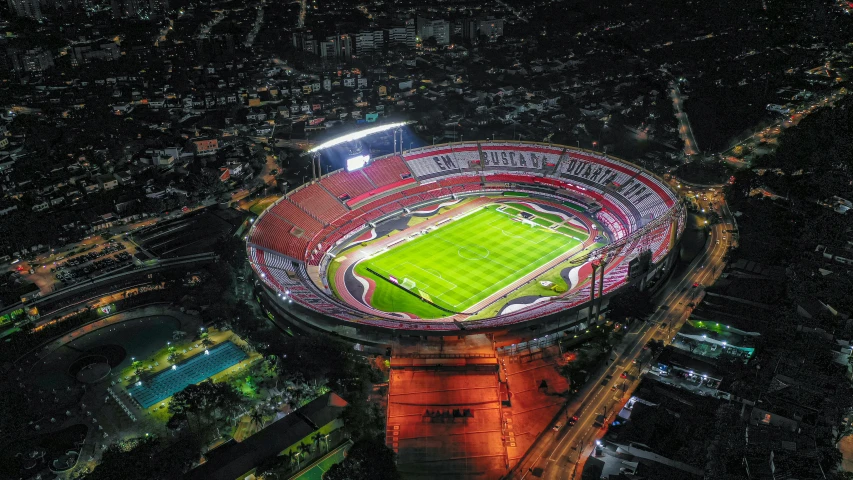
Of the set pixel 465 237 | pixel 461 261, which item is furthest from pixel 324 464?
pixel 465 237

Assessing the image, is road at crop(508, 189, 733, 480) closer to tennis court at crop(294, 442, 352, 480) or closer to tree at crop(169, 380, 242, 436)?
tennis court at crop(294, 442, 352, 480)

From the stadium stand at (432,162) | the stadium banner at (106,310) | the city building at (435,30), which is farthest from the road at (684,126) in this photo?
the stadium banner at (106,310)

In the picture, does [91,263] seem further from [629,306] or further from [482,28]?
[482,28]

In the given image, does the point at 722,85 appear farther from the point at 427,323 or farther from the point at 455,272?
the point at 427,323

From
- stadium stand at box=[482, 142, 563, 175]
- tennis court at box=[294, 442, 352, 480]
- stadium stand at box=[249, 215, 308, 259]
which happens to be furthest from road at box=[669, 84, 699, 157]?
tennis court at box=[294, 442, 352, 480]

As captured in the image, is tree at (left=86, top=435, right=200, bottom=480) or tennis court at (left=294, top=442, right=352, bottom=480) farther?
tennis court at (left=294, top=442, right=352, bottom=480)

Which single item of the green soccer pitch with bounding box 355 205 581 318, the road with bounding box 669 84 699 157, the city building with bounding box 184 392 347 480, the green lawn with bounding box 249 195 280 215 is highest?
the road with bounding box 669 84 699 157
